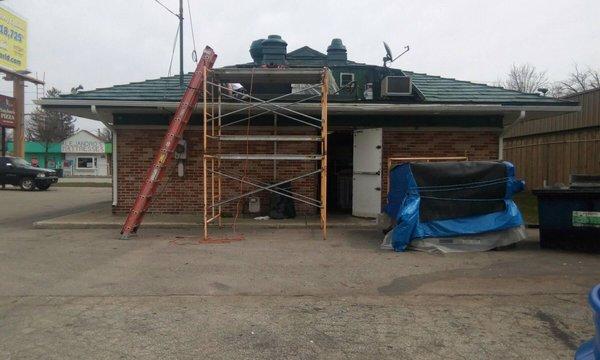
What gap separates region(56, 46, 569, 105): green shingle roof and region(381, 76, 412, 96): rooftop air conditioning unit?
0.48 m

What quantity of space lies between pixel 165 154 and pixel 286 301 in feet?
18.1

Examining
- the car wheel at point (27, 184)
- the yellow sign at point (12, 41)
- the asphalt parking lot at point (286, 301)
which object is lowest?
the asphalt parking lot at point (286, 301)

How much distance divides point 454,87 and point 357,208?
4.34 m

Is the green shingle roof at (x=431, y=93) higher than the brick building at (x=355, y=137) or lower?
higher

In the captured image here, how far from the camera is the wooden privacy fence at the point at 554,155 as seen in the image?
1950cm

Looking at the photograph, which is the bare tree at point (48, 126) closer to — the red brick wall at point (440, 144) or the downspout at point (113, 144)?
the downspout at point (113, 144)

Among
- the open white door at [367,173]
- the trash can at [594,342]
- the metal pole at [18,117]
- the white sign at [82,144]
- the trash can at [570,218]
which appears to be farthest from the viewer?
the white sign at [82,144]

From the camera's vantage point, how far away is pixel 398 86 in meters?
13.0

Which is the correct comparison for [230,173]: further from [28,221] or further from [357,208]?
[28,221]

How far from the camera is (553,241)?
8.84 m

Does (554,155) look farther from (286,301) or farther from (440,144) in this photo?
(286,301)

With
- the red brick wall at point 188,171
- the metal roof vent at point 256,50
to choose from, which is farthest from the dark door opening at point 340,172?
the metal roof vent at point 256,50

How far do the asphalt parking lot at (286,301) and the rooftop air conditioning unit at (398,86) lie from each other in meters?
4.95

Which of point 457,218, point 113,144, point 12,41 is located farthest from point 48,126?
point 457,218
